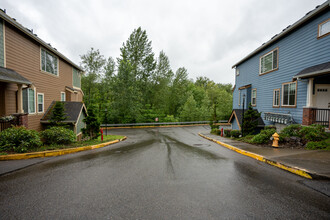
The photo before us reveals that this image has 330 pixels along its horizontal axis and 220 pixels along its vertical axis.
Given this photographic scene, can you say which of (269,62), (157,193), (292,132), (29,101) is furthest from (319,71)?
(29,101)

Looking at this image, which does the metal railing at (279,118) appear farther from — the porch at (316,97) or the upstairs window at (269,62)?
the upstairs window at (269,62)

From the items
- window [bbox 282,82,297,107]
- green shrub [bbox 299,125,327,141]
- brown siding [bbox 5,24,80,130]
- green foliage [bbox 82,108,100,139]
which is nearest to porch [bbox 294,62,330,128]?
green shrub [bbox 299,125,327,141]

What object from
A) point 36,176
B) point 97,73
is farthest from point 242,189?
point 97,73

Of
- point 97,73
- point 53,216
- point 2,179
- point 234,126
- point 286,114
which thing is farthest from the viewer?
point 97,73

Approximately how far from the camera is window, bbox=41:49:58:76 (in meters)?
13.0

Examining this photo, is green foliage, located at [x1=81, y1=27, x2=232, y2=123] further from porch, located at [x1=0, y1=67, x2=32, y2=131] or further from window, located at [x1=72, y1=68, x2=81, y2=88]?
porch, located at [x1=0, y1=67, x2=32, y2=131]

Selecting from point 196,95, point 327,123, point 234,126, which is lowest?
point 234,126

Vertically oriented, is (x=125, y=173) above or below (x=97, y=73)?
below

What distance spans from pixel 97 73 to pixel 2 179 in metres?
30.8

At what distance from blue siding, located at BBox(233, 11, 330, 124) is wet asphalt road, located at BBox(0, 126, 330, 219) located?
8.38m

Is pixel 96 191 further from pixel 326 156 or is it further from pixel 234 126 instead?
pixel 234 126

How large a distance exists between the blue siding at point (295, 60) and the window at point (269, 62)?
0.38 meters

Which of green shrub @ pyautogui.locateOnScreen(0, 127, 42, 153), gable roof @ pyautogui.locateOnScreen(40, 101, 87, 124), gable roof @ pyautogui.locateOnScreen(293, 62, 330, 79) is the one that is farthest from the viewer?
gable roof @ pyautogui.locateOnScreen(40, 101, 87, 124)

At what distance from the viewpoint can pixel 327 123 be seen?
31.5 ft
